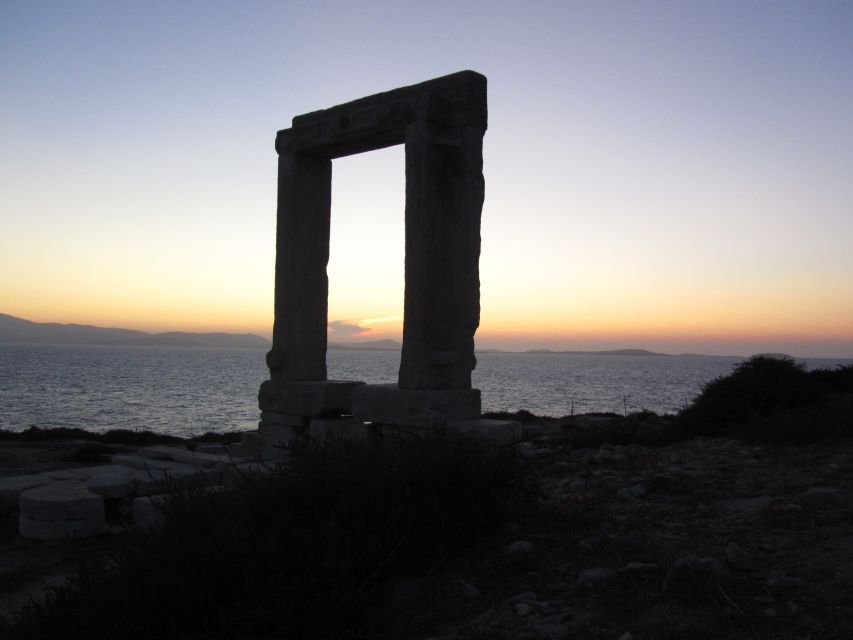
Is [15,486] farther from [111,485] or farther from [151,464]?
[151,464]

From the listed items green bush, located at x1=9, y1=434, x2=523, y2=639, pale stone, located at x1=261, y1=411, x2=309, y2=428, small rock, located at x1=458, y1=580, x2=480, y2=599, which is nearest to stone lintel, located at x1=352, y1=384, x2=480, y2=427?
pale stone, located at x1=261, y1=411, x2=309, y2=428

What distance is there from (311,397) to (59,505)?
10.7 feet

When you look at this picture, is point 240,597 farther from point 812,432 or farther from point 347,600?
point 812,432

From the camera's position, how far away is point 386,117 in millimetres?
8242

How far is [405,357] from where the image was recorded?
794cm

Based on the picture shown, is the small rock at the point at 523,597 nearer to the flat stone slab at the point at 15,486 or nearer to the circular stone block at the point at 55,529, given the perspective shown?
the circular stone block at the point at 55,529

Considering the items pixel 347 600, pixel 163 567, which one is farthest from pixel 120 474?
pixel 347 600

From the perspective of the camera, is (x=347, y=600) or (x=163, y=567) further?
(x=163, y=567)

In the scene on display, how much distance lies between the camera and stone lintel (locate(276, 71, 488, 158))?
7.88 meters

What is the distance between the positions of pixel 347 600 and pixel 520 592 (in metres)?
0.94

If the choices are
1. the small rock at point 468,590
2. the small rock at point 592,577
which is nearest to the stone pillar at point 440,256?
the small rock at point 468,590

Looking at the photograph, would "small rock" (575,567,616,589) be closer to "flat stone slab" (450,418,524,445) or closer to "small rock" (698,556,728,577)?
"small rock" (698,556,728,577)

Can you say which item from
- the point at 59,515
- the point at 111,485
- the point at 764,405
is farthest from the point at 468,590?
the point at 764,405

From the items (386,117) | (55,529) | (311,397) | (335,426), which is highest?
(386,117)
